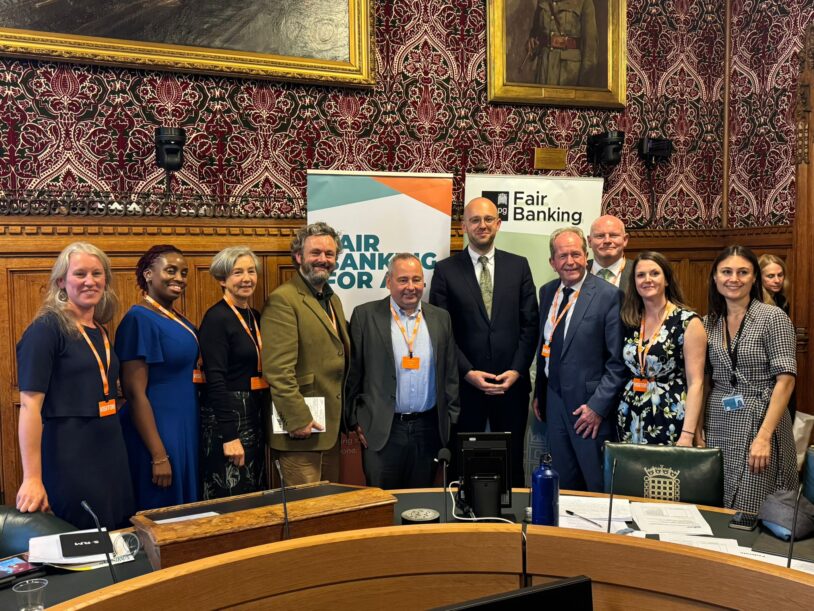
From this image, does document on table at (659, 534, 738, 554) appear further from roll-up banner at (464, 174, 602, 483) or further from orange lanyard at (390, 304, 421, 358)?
roll-up banner at (464, 174, 602, 483)

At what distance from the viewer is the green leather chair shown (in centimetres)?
255

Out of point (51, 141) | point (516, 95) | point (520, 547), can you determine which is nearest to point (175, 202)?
point (51, 141)

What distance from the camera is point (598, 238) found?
13.2 ft

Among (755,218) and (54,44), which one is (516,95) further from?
(54,44)

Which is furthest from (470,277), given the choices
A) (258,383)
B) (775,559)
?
(775,559)

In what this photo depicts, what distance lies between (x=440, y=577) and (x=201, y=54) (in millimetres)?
3634

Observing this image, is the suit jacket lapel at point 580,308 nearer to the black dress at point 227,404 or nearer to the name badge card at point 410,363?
the name badge card at point 410,363

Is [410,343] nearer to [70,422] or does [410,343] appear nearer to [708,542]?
[70,422]

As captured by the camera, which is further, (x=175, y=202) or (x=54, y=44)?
(x=175, y=202)

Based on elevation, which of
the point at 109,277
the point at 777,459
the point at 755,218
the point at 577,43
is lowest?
the point at 777,459

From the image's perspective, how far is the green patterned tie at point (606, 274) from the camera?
13.2 ft

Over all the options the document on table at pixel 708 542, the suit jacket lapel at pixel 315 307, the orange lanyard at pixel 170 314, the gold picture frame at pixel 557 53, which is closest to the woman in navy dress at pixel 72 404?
the orange lanyard at pixel 170 314

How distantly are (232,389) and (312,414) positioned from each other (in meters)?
0.39

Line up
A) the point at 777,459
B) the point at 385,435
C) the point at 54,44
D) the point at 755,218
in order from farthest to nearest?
the point at 755,218 < the point at 54,44 < the point at 385,435 < the point at 777,459
